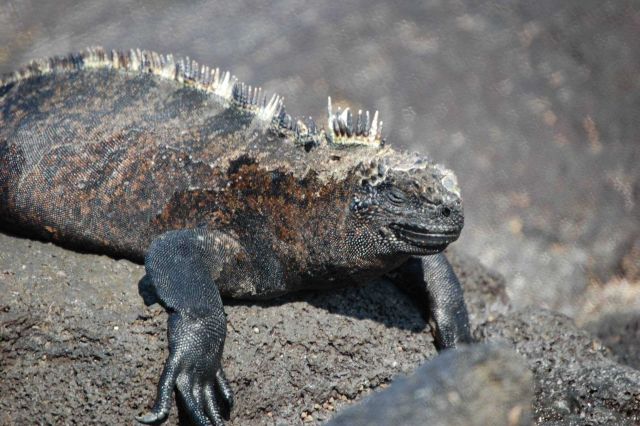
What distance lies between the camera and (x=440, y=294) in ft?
15.4

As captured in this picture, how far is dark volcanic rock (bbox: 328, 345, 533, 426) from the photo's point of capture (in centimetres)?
256

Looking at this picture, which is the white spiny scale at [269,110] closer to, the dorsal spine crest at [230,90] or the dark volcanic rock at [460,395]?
the dorsal spine crest at [230,90]

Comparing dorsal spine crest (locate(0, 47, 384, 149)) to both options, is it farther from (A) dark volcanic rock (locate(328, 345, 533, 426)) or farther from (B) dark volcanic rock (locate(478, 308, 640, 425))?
(A) dark volcanic rock (locate(328, 345, 533, 426))

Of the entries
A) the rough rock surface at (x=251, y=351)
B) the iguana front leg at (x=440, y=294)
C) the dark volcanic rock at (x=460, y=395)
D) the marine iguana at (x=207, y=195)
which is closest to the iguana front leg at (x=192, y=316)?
the marine iguana at (x=207, y=195)

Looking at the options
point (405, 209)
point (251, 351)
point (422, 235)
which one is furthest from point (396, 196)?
point (251, 351)

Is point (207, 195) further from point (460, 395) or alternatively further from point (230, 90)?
point (460, 395)

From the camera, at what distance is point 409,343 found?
457cm

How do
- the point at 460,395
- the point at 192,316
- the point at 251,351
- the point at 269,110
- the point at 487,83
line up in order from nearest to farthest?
1. the point at 460,395
2. the point at 192,316
3. the point at 251,351
4. the point at 269,110
5. the point at 487,83

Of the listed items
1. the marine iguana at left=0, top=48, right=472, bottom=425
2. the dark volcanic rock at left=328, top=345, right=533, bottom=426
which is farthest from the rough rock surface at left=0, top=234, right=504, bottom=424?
the dark volcanic rock at left=328, top=345, right=533, bottom=426

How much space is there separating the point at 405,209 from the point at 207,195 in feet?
3.15

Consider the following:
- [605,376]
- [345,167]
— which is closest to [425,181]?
[345,167]

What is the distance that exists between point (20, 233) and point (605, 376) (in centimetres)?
297

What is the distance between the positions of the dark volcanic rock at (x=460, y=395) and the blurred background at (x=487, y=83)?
4.94 m

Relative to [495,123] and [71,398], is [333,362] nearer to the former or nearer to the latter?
[71,398]
